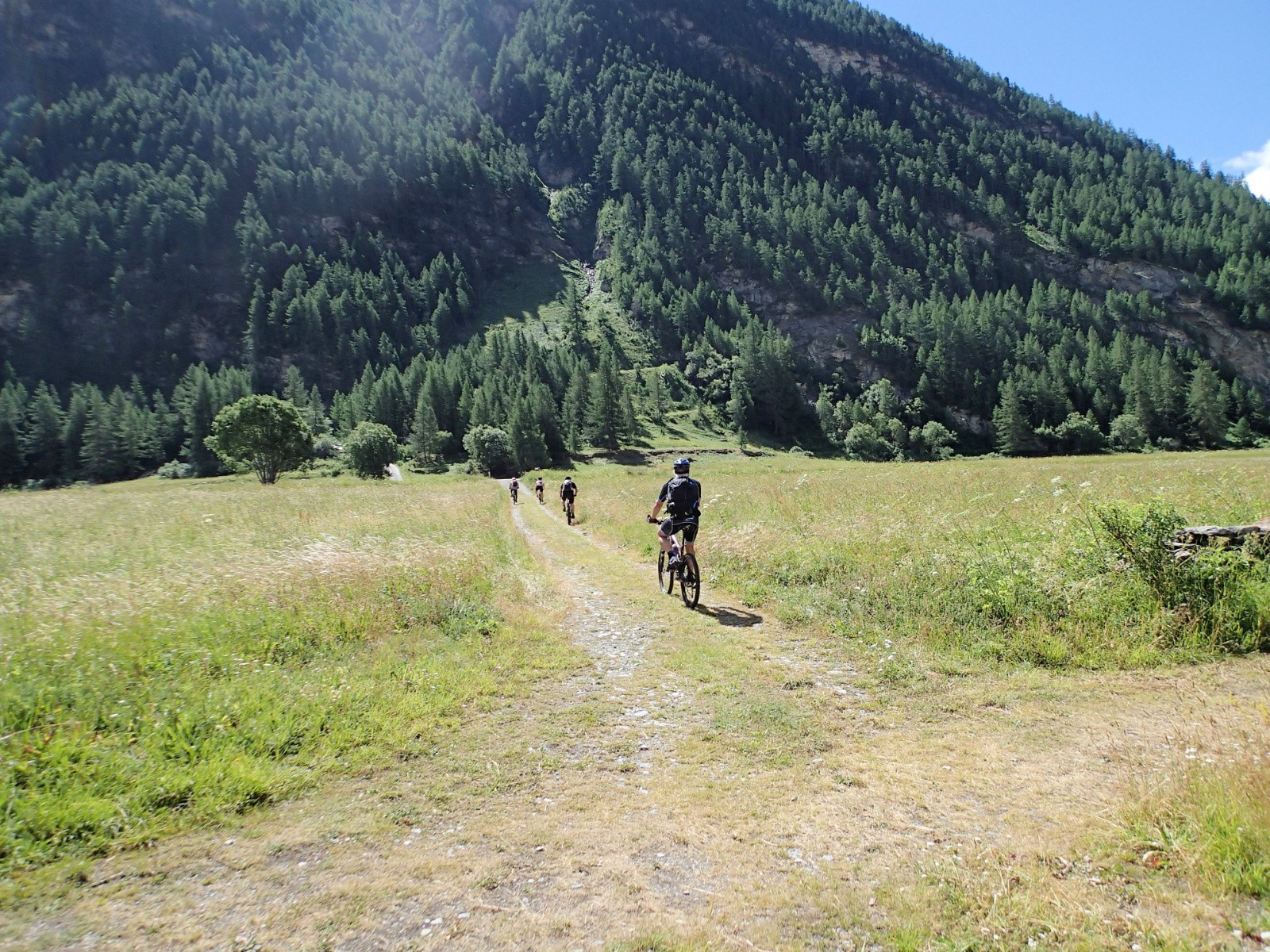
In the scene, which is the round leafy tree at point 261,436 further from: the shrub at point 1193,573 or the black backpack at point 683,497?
the shrub at point 1193,573

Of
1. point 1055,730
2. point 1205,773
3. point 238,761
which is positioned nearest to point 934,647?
point 1055,730

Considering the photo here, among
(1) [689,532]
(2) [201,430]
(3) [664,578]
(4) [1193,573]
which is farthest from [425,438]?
(4) [1193,573]

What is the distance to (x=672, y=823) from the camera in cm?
488

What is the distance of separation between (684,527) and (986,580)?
620 centimetres

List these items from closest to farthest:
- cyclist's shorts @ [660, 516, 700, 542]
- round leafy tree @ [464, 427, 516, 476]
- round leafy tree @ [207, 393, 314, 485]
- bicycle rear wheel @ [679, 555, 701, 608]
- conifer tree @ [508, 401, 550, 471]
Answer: bicycle rear wheel @ [679, 555, 701, 608] < cyclist's shorts @ [660, 516, 700, 542] < round leafy tree @ [207, 393, 314, 485] < round leafy tree @ [464, 427, 516, 476] < conifer tree @ [508, 401, 550, 471]

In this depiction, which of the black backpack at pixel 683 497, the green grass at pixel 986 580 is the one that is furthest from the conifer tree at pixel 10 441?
the black backpack at pixel 683 497

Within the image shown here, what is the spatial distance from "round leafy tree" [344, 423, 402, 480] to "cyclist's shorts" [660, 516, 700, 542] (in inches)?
3302

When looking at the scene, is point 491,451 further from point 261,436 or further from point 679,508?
point 679,508

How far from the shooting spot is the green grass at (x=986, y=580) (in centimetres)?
820

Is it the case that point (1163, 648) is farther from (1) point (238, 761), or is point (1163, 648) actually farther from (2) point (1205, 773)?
(1) point (238, 761)

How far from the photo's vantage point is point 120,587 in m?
11.0

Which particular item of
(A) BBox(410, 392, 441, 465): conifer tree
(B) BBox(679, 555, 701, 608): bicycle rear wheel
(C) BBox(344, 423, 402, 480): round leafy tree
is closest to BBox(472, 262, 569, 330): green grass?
(A) BBox(410, 392, 441, 465): conifer tree

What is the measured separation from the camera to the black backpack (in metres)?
13.7

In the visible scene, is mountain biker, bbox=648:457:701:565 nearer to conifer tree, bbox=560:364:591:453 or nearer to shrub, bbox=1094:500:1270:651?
shrub, bbox=1094:500:1270:651
